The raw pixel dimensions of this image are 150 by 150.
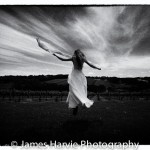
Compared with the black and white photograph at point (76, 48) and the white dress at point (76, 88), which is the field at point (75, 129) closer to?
the black and white photograph at point (76, 48)

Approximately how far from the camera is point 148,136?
17.7 ft

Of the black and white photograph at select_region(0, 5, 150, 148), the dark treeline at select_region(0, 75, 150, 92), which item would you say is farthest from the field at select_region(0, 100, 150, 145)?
the dark treeline at select_region(0, 75, 150, 92)

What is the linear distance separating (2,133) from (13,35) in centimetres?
320

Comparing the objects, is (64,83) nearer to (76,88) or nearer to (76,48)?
(76,48)

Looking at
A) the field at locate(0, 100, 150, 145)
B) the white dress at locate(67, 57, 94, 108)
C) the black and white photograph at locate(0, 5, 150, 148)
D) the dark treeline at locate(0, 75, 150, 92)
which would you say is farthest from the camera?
Answer: the dark treeline at locate(0, 75, 150, 92)

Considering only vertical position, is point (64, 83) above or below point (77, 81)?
above

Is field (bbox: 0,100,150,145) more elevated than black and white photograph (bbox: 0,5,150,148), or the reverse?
black and white photograph (bbox: 0,5,150,148)

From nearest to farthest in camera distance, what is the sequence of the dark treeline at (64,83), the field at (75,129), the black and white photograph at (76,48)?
the field at (75,129) < the black and white photograph at (76,48) < the dark treeline at (64,83)

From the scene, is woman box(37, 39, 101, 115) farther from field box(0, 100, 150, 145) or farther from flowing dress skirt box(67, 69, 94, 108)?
field box(0, 100, 150, 145)

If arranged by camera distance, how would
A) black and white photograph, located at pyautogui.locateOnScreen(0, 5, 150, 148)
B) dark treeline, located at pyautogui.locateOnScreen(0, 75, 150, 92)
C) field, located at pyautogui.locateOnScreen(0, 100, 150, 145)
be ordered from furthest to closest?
dark treeline, located at pyautogui.locateOnScreen(0, 75, 150, 92), black and white photograph, located at pyautogui.locateOnScreen(0, 5, 150, 148), field, located at pyautogui.locateOnScreen(0, 100, 150, 145)

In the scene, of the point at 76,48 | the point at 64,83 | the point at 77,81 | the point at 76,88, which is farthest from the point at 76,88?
the point at 64,83

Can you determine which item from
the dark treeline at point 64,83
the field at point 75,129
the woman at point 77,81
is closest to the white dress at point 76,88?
the woman at point 77,81
